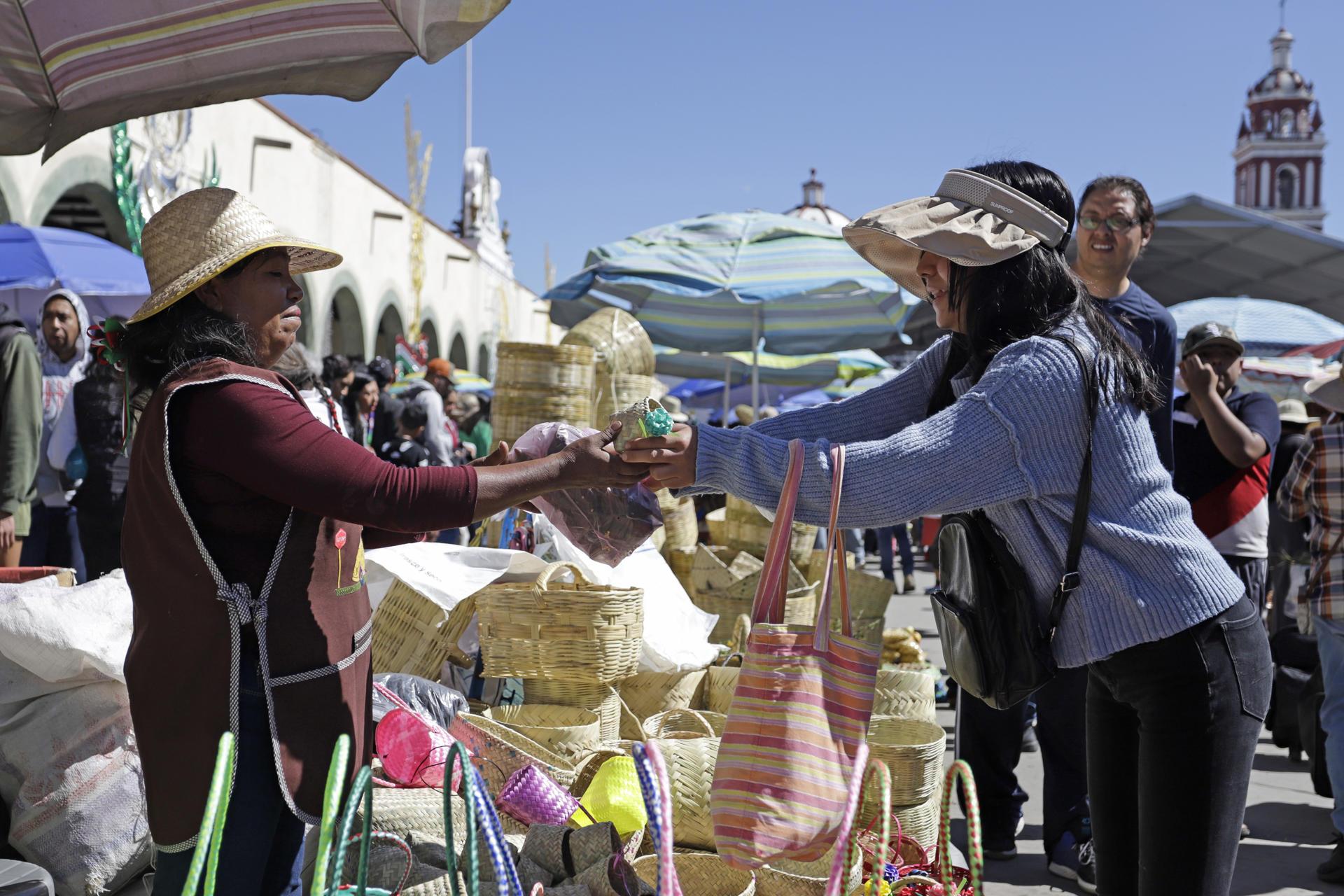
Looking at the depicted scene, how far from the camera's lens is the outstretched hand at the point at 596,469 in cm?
203

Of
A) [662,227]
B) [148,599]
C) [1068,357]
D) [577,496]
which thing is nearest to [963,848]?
[577,496]

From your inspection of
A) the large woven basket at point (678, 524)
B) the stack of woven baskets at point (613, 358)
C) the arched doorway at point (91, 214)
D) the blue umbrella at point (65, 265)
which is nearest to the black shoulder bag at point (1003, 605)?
the stack of woven baskets at point (613, 358)

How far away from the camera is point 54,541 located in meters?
5.74

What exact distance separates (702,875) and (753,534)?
4306 millimetres

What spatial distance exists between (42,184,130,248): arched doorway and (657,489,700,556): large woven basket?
29.0ft

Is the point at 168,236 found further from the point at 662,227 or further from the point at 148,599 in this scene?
the point at 662,227

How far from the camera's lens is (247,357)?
6.23 ft

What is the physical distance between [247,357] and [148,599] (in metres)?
0.43

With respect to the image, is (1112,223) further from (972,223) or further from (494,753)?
(494,753)

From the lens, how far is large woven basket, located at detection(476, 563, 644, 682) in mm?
3885

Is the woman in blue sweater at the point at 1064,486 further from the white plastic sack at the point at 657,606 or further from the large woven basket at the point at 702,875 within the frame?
the white plastic sack at the point at 657,606

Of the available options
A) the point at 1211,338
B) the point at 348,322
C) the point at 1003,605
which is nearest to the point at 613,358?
the point at 1211,338

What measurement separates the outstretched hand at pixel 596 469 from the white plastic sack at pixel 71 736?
1809 mm

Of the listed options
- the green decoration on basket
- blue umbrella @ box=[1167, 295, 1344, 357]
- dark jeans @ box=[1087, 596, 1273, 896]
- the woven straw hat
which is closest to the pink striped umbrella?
the woven straw hat
